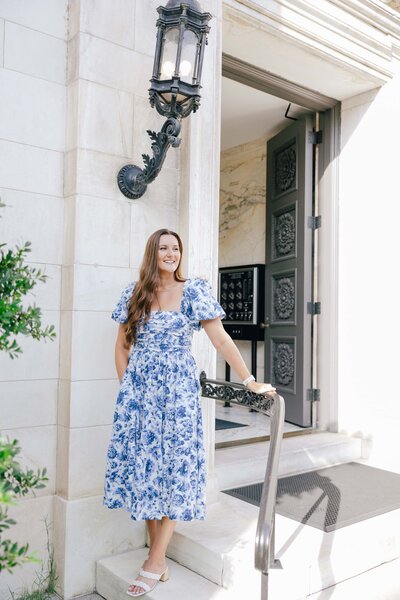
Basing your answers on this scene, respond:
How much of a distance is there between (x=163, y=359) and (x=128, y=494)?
0.62 m

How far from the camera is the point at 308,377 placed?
4.62 metres

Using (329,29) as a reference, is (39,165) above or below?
below

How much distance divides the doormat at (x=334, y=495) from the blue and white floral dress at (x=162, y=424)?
81 cm

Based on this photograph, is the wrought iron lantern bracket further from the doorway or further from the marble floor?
the marble floor

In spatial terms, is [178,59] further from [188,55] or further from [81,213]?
[81,213]

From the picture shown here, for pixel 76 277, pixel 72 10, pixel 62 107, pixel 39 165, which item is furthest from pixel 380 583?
pixel 72 10

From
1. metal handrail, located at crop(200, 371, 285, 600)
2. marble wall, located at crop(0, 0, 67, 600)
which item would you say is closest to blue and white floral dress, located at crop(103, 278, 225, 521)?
metal handrail, located at crop(200, 371, 285, 600)

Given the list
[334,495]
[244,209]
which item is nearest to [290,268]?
[244,209]

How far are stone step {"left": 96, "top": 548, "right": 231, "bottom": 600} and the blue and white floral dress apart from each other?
1.06 feet

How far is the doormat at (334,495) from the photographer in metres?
2.94

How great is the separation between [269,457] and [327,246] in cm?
302

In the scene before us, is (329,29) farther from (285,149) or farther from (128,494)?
(128,494)

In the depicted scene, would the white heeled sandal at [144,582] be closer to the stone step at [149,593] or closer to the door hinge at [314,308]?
the stone step at [149,593]

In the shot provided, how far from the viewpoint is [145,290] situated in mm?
2445
